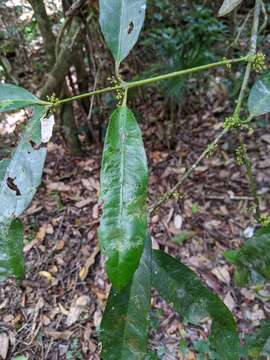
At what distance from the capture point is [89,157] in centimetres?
239

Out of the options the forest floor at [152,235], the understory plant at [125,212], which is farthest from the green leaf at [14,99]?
the forest floor at [152,235]

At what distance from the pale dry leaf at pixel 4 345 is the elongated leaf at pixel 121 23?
4.32 ft

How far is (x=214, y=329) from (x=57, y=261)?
1.21m

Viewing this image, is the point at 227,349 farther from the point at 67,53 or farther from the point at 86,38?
the point at 86,38

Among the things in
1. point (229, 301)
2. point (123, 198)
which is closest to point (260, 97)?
point (123, 198)

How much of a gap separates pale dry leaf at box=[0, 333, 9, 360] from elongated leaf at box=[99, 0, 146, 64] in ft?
4.32

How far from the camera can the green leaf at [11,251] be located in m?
0.67

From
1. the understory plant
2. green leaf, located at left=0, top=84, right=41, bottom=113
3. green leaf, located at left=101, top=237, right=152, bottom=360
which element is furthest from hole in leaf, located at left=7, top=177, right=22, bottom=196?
green leaf, located at left=101, top=237, right=152, bottom=360

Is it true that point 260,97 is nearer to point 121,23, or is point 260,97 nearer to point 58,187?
point 121,23

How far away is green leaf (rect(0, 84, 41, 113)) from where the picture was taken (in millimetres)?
691

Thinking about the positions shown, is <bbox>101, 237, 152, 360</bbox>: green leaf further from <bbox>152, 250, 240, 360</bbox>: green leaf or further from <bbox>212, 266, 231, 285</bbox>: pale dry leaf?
<bbox>212, 266, 231, 285</bbox>: pale dry leaf

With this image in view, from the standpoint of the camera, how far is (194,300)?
81 cm

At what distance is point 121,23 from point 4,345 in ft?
4.48

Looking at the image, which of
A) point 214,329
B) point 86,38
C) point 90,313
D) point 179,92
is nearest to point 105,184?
point 214,329
